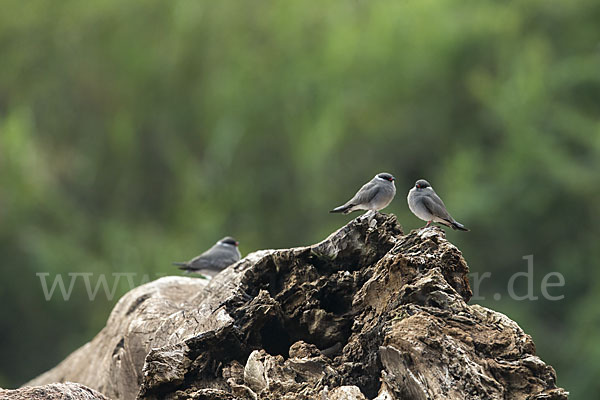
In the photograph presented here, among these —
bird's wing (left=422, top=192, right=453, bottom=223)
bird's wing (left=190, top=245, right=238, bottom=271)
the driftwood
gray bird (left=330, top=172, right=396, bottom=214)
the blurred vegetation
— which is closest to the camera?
the driftwood

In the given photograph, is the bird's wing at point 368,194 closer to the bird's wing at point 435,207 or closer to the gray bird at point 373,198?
the gray bird at point 373,198

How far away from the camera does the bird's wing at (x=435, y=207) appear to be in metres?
5.04

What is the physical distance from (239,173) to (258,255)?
11.6 m

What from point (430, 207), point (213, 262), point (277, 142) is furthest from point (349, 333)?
point (277, 142)

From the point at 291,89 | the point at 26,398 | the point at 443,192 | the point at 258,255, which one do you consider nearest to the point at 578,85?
the point at 443,192

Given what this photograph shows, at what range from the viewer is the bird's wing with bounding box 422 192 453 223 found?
5035mm

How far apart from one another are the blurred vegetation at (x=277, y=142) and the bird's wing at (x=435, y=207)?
9133 millimetres

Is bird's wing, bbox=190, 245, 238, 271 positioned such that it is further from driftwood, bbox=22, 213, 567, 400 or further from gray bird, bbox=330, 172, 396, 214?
gray bird, bbox=330, 172, 396, 214

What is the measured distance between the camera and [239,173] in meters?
16.7

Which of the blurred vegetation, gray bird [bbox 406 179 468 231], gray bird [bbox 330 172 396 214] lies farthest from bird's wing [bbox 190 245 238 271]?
the blurred vegetation

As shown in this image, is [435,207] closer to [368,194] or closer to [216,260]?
[368,194]

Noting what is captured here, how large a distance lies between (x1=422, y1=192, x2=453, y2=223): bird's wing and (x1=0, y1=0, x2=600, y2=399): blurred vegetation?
9133 millimetres

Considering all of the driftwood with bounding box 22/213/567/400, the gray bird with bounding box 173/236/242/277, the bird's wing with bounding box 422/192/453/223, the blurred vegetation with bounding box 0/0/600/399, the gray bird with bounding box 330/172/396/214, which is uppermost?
the blurred vegetation with bounding box 0/0/600/399

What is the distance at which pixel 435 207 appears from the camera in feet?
16.6
